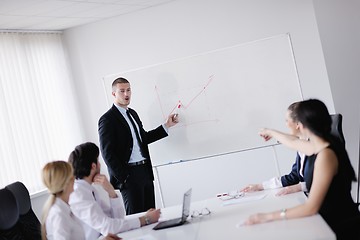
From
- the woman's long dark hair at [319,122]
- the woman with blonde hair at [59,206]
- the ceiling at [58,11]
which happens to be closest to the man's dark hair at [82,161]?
the woman with blonde hair at [59,206]

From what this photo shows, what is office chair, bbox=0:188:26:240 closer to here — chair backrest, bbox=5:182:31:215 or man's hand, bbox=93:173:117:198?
chair backrest, bbox=5:182:31:215

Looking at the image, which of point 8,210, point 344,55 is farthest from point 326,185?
point 344,55

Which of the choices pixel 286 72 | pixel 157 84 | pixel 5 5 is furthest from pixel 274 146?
pixel 5 5

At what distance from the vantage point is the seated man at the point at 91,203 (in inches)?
127

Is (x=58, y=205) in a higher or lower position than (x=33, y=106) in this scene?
lower

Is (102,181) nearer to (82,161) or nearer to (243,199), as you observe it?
(82,161)

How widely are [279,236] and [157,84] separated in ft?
12.1

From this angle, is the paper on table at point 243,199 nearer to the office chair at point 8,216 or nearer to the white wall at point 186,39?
the office chair at point 8,216

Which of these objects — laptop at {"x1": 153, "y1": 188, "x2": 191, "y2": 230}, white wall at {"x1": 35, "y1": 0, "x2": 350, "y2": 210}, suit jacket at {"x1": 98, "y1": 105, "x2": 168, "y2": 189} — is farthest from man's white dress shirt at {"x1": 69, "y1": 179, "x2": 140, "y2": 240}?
white wall at {"x1": 35, "y1": 0, "x2": 350, "y2": 210}

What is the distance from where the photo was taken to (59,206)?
3113 millimetres

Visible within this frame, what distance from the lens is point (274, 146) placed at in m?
5.68

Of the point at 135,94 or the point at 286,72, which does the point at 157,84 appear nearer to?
the point at 135,94

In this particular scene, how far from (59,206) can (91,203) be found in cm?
21

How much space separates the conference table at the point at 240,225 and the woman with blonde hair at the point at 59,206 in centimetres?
32
